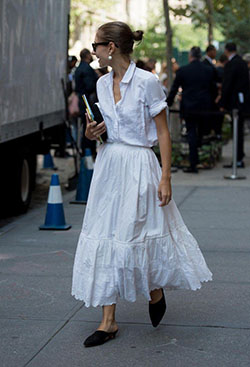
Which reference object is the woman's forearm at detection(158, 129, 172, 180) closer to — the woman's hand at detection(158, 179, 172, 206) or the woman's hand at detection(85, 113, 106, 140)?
the woman's hand at detection(158, 179, 172, 206)

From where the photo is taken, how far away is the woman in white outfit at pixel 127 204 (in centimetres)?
450

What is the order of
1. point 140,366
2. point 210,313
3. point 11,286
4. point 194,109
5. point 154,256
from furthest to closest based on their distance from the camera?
point 194,109 → point 11,286 → point 210,313 → point 154,256 → point 140,366

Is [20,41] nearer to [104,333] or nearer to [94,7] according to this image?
[104,333]

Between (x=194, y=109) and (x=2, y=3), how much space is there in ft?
18.2

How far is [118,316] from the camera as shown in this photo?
5.20 m

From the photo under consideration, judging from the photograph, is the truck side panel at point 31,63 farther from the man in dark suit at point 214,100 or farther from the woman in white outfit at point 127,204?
the woman in white outfit at point 127,204

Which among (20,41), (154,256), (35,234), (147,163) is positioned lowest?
(35,234)

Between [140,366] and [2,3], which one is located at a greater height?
[2,3]

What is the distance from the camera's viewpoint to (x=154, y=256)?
4562 millimetres

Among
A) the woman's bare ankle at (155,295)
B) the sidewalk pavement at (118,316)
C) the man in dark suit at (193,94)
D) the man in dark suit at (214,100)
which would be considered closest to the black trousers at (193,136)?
the man in dark suit at (193,94)

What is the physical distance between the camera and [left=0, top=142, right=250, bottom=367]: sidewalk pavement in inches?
175

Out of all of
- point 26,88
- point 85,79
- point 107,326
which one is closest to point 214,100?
point 85,79

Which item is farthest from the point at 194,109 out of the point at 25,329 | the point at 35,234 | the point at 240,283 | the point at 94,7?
the point at 94,7

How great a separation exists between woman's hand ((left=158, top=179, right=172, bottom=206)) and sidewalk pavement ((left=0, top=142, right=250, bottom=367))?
0.81 metres
